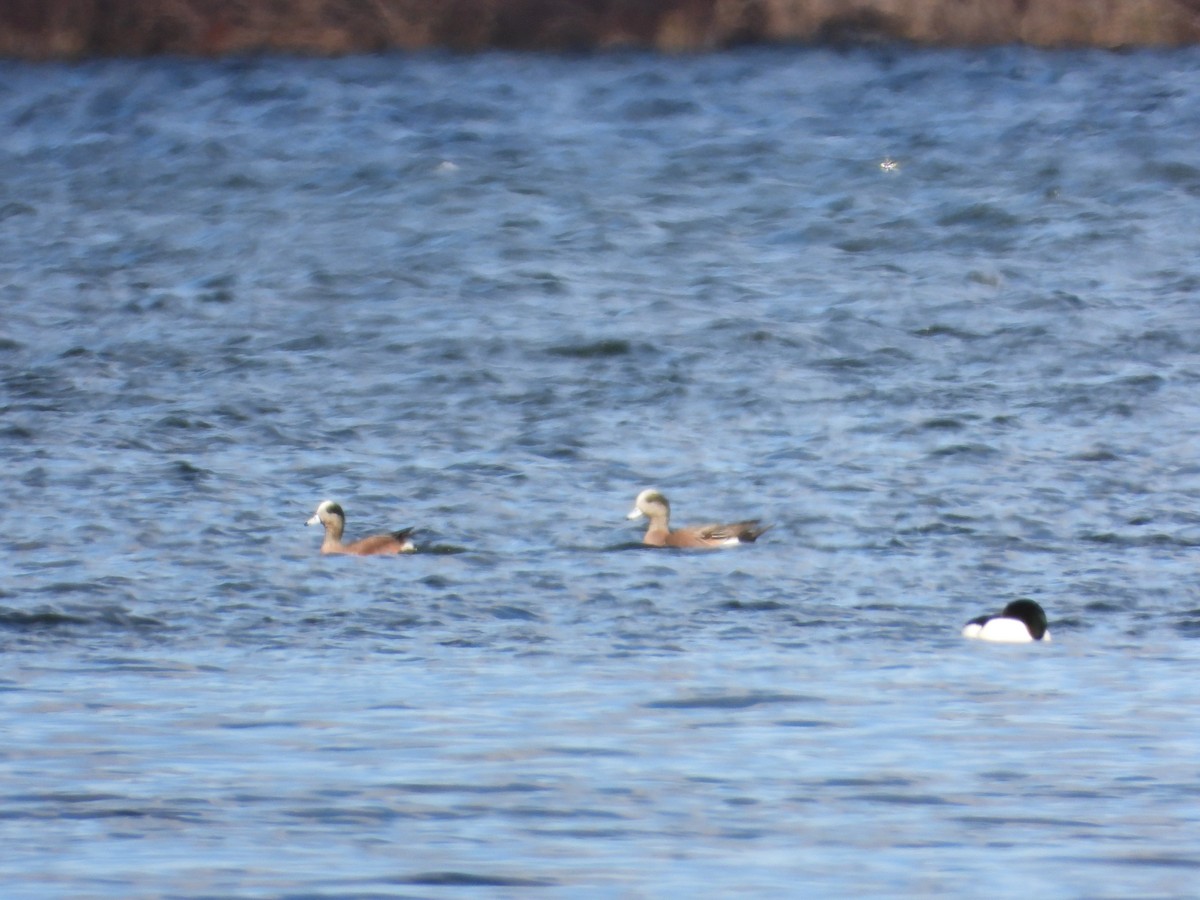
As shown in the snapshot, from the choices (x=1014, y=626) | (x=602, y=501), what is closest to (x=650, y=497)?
(x=602, y=501)

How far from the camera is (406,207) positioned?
87.7 ft

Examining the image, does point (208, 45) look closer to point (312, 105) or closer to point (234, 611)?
point (312, 105)

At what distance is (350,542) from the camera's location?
13.1 meters

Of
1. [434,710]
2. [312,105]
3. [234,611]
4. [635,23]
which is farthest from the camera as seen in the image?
A: [635,23]

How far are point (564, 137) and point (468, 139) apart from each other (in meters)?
1.11

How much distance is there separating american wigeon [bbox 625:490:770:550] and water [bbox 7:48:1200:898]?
219 millimetres

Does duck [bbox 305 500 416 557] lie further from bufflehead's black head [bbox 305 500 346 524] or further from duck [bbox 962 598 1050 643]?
duck [bbox 962 598 1050 643]

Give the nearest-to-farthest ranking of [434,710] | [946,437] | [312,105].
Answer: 1. [434,710]
2. [946,437]
3. [312,105]

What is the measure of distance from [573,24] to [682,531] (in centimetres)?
2686

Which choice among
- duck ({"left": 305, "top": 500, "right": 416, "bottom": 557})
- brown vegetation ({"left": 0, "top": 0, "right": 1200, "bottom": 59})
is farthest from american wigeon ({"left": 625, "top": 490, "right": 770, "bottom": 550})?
brown vegetation ({"left": 0, "top": 0, "right": 1200, "bottom": 59})

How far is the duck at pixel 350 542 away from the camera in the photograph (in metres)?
13.0

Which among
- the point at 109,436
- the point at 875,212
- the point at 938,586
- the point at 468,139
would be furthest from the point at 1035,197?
the point at 938,586

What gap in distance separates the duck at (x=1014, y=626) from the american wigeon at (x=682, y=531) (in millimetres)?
2315

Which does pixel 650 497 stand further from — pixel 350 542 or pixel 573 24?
pixel 573 24
